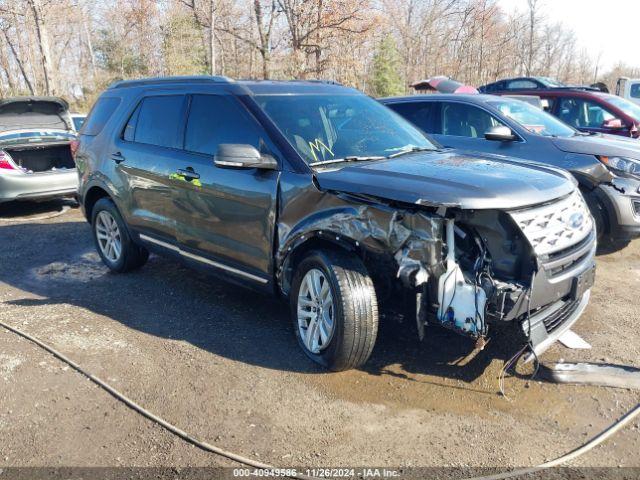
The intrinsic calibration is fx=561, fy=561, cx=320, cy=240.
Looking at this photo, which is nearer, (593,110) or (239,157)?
(239,157)

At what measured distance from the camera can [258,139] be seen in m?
4.05

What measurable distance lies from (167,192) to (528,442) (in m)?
3.33

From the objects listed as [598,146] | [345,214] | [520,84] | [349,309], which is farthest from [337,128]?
[520,84]

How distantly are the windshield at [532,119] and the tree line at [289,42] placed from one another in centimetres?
1508

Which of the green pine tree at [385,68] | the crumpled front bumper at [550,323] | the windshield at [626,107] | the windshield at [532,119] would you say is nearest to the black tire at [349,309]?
the crumpled front bumper at [550,323]

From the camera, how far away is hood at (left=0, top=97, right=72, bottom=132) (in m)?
9.20

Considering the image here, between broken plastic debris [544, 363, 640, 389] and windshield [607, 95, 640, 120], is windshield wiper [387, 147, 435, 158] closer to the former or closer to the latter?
broken plastic debris [544, 363, 640, 389]

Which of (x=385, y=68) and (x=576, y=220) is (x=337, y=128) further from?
(x=385, y=68)

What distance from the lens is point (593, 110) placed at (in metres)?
9.62

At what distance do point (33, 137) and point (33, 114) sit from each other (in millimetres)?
1263

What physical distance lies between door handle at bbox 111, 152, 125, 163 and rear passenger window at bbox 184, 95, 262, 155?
1.00m

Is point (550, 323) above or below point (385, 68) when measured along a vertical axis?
below

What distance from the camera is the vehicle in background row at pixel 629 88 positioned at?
17.8m

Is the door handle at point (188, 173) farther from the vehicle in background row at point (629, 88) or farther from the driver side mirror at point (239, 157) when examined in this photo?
the vehicle in background row at point (629, 88)
